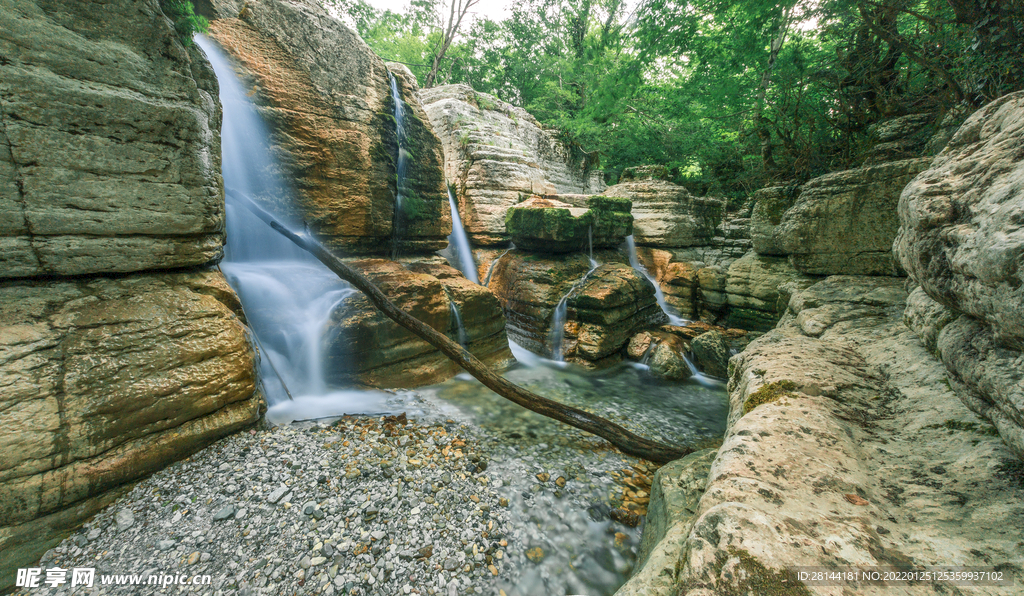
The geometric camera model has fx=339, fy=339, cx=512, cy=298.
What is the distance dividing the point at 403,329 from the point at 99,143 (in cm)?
359

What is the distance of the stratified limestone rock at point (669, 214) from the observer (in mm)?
11094

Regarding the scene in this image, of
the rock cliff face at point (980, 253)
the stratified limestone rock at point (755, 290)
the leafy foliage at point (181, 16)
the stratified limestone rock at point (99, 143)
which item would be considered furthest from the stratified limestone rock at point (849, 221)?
the leafy foliage at point (181, 16)

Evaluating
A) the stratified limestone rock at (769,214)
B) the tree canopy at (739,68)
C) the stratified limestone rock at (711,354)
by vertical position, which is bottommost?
the stratified limestone rock at (711,354)

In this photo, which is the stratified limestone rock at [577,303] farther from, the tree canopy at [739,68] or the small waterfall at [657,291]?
the tree canopy at [739,68]

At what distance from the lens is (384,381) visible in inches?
206

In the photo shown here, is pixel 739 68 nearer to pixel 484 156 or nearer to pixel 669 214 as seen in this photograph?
pixel 669 214

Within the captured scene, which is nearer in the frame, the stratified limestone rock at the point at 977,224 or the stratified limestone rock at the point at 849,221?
the stratified limestone rock at the point at 977,224

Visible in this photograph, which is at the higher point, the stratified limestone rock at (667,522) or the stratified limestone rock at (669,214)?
the stratified limestone rock at (669,214)

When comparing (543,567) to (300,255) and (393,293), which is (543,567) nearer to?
(393,293)

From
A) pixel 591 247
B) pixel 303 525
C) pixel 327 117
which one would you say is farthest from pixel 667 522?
pixel 591 247

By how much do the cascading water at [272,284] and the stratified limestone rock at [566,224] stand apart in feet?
14.8

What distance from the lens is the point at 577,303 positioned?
7.71 metres

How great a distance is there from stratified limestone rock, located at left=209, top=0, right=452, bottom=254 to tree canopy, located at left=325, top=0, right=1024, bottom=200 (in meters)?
4.15

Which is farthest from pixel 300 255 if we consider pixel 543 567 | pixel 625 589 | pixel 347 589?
pixel 625 589
